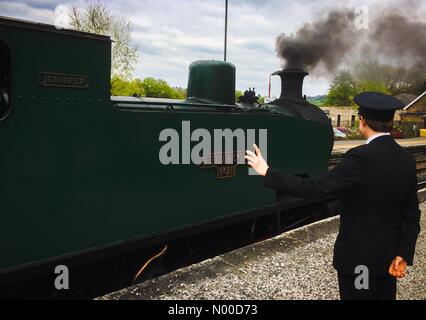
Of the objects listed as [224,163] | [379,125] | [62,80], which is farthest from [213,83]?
[379,125]

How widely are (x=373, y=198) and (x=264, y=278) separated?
2.03m

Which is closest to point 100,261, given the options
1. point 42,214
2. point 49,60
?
point 42,214

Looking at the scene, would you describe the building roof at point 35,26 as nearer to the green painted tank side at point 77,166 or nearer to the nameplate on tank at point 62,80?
the green painted tank side at point 77,166

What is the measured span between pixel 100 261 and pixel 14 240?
1.03m

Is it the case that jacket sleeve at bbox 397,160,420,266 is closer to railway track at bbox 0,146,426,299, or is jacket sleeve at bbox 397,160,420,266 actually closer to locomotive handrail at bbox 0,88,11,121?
railway track at bbox 0,146,426,299

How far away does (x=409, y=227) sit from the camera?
2340 millimetres

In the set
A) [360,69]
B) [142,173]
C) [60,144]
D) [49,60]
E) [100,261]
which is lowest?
[100,261]

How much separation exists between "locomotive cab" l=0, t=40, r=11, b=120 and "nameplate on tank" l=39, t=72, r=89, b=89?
23cm

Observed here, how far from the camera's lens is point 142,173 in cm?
378

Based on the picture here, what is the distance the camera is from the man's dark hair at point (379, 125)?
2.32 metres

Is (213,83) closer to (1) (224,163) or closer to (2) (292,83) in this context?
(1) (224,163)

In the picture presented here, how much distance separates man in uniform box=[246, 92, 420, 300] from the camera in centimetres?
224

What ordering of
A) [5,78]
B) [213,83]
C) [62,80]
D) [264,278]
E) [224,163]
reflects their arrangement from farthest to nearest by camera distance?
[213,83] < [224,163] < [264,278] < [62,80] < [5,78]
